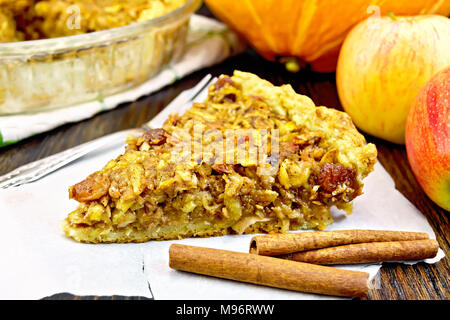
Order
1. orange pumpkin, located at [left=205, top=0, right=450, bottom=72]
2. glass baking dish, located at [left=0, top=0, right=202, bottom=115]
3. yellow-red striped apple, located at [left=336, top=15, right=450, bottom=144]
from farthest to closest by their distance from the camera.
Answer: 1. orange pumpkin, located at [left=205, top=0, right=450, bottom=72]
2. glass baking dish, located at [left=0, top=0, right=202, bottom=115]
3. yellow-red striped apple, located at [left=336, top=15, right=450, bottom=144]

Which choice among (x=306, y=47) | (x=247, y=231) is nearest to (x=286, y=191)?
(x=247, y=231)

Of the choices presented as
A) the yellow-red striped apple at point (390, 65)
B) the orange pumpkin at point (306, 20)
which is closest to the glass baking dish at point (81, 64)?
the orange pumpkin at point (306, 20)

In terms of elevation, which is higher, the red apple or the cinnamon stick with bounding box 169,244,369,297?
the red apple

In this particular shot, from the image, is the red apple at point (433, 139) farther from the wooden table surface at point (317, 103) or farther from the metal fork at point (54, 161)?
the metal fork at point (54, 161)

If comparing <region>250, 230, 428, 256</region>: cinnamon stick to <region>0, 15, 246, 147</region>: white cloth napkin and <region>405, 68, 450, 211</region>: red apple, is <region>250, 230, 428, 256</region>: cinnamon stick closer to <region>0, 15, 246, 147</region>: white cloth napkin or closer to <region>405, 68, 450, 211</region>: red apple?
<region>405, 68, 450, 211</region>: red apple

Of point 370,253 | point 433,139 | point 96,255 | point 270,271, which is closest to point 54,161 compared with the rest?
point 96,255

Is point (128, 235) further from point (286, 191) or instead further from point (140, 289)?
point (286, 191)

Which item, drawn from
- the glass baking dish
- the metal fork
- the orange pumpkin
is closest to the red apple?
the orange pumpkin
